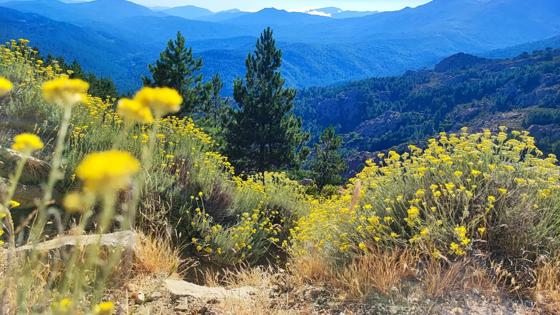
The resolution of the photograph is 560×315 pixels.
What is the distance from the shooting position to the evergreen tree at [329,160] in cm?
3012

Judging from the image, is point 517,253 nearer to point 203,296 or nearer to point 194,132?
point 203,296

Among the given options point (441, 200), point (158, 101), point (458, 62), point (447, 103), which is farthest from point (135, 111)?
point (458, 62)

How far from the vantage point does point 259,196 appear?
6234 mm

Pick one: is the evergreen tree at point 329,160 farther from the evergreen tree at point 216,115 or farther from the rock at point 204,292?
Answer: the rock at point 204,292

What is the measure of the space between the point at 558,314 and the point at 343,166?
3010 cm

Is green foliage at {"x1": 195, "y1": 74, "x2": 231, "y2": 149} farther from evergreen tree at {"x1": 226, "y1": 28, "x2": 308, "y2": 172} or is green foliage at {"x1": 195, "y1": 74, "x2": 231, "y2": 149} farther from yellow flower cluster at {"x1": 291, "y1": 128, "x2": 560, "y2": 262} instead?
yellow flower cluster at {"x1": 291, "y1": 128, "x2": 560, "y2": 262}

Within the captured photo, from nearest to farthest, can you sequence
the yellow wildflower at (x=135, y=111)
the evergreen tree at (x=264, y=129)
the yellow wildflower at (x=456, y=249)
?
the yellow wildflower at (x=135, y=111), the yellow wildflower at (x=456, y=249), the evergreen tree at (x=264, y=129)

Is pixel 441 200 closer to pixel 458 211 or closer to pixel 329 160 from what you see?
pixel 458 211

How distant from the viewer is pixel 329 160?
1268 inches

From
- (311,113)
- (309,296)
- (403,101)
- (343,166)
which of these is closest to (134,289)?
(309,296)

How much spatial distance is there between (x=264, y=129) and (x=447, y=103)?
13032 centimetres

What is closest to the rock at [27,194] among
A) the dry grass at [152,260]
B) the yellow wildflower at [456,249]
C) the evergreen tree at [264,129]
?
the dry grass at [152,260]

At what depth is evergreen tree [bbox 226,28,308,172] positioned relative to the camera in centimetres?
2050

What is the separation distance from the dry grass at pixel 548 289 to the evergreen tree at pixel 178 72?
63.8 feet
